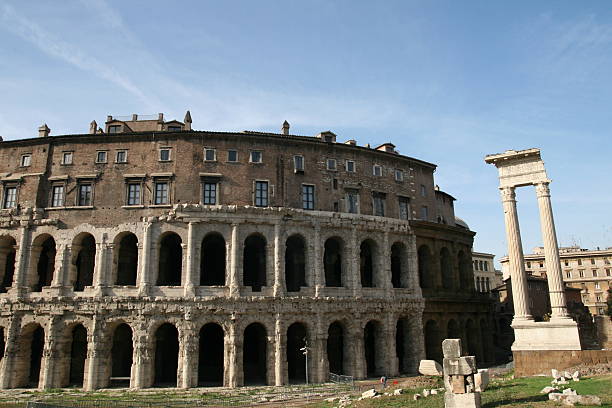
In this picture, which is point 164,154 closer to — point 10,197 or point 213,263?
point 213,263

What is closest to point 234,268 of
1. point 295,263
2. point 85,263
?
point 295,263

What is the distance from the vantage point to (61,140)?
35.3 meters

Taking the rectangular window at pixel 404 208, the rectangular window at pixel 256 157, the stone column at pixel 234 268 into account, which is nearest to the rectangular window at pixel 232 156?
the rectangular window at pixel 256 157

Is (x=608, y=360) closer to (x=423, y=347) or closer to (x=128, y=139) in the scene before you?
(x=423, y=347)

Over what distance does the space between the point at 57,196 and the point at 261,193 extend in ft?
47.5

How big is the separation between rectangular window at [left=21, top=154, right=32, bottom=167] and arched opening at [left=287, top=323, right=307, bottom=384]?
22.6m

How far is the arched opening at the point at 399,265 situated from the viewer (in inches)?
1511

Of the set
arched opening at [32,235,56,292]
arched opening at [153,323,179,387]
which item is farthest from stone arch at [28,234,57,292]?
arched opening at [153,323,179,387]

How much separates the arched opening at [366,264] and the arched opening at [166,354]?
14.9 m

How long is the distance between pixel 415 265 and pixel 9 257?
3067cm

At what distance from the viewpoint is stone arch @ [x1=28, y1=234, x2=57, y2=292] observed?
33250mm

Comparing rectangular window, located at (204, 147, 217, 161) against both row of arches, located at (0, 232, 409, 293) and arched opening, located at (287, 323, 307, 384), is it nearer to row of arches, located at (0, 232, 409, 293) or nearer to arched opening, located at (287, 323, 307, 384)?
row of arches, located at (0, 232, 409, 293)

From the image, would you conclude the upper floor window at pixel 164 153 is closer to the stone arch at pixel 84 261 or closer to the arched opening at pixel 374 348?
the stone arch at pixel 84 261

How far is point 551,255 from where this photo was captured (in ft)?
90.5
